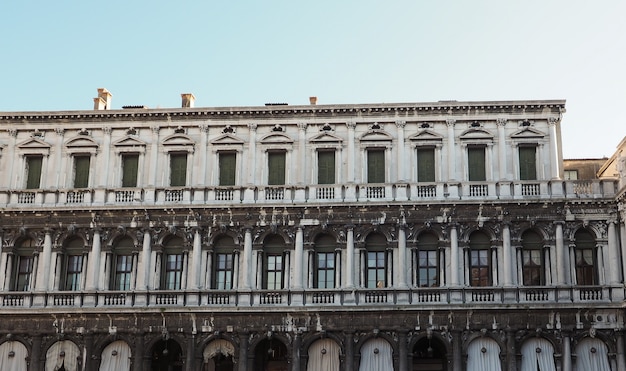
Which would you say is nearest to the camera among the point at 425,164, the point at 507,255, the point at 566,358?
the point at 566,358

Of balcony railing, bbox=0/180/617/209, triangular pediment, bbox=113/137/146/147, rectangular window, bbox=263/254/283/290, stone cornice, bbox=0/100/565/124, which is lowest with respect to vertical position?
rectangular window, bbox=263/254/283/290

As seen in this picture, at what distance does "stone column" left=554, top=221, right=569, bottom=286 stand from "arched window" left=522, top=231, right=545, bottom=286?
0.68 m

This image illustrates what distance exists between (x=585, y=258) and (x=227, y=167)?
15967mm

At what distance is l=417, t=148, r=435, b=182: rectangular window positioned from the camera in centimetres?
3872

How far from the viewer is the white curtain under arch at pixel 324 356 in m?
36.8

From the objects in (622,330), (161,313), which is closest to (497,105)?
(622,330)

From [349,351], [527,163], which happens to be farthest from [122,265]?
[527,163]

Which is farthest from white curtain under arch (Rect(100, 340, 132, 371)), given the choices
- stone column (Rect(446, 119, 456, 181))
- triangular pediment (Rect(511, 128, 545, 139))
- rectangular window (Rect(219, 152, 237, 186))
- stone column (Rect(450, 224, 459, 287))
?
triangular pediment (Rect(511, 128, 545, 139))

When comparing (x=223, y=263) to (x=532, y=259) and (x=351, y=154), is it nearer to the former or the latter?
(x=351, y=154)

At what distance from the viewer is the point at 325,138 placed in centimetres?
3934

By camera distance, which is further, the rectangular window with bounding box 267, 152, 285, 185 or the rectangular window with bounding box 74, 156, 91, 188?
the rectangular window with bounding box 74, 156, 91, 188

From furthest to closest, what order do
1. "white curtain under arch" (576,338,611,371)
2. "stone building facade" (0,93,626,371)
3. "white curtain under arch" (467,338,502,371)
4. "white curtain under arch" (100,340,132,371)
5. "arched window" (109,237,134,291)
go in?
"arched window" (109,237,134,291)
"white curtain under arch" (100,340,132,371)
"stone building facade" (0,93,626,371)
"white curtain under arch" (467,338,502,371)
"white curtain under arch" (576,338,611,371)

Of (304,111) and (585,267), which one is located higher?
(304,111)

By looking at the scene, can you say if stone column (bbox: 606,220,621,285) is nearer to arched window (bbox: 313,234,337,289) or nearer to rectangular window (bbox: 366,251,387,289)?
rectangular window (bbox: 366,251,387,289)
